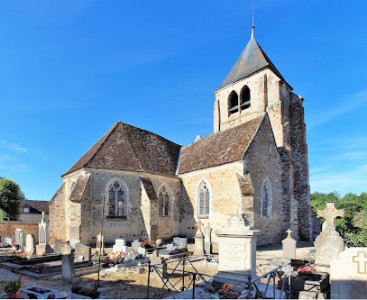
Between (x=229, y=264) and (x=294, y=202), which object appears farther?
(x=294, y=202)

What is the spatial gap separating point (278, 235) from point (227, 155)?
7.11 meters

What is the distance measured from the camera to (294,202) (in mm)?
20547

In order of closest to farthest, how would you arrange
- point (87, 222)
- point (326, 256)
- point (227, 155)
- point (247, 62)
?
point (326, 256) < point (87, 222) < point (227, 155) < point (247, 62)

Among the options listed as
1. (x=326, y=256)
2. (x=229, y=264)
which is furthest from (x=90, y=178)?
(x=326, y=256)

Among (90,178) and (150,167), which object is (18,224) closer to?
(90,178)

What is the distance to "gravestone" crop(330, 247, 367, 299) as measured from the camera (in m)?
4.80

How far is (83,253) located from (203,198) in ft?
30.7

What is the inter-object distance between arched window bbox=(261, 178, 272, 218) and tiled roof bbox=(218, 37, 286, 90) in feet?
37.8

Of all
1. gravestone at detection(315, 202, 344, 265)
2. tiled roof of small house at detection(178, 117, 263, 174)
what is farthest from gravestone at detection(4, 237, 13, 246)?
gravestone at detection(315, 202, 344, 265)

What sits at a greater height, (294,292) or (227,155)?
(227,155)

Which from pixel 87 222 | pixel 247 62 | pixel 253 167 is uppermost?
pixel 247 62

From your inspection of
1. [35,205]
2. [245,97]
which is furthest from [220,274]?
[35,205]

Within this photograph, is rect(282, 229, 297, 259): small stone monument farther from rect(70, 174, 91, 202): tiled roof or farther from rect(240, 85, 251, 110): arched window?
rect(240, 85, 251, 110): arched window

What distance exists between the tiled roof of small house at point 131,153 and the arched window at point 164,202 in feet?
4.32
